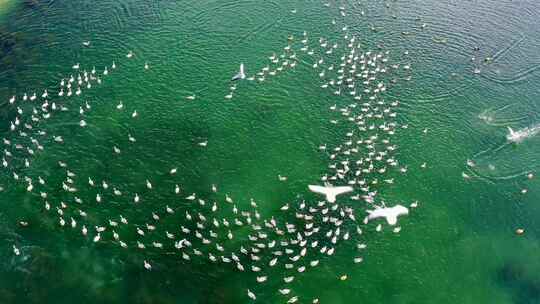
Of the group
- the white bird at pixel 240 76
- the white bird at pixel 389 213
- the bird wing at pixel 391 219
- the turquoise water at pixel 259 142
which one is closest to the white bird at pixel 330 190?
the turquoise water at pixel 259 142

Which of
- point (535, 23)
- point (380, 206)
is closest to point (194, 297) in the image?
point (380, 206)

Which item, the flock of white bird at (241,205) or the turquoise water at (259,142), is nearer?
the turquoise water at (259,142)

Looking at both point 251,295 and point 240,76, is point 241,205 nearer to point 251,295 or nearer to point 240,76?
point 251,295

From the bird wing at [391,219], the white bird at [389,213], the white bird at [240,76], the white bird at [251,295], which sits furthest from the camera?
the white bird at [240,76]

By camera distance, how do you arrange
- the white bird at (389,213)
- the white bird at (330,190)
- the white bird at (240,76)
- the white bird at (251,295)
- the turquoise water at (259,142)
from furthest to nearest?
1. the white bird at (240,76)
2. the white bird at (330,190)
3. the white bird at (389,213)
4. the turquoise water at (259,142)
5. the white bird at (251,295)

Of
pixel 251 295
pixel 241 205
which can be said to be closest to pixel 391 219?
pixel 241 205

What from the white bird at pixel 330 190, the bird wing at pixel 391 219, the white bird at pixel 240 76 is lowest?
the bird wing at pixel 391 219

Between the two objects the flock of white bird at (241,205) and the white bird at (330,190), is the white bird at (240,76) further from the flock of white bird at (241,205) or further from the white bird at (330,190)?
the white bird at (330,190)
